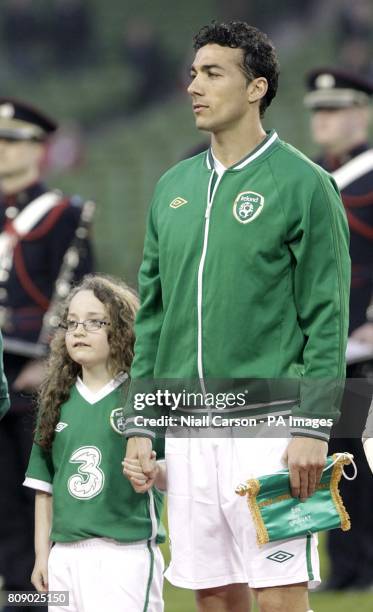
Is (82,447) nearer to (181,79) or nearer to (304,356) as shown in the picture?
(304,356)

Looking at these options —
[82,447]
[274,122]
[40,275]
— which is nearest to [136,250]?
[274,122]

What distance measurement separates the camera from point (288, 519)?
12.7 feet

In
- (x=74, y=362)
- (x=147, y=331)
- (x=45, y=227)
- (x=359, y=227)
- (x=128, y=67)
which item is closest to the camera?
(x=147, y=331)

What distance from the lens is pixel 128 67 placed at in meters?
17.6

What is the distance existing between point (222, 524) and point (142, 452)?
0.92 feet

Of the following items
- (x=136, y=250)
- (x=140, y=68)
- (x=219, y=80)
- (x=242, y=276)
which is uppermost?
(x=140, y=68)

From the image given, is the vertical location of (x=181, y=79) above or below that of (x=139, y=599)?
above

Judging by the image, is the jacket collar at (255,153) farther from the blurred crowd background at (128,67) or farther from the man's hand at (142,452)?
the blurred crowd background at (128,67)

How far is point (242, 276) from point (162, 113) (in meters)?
13.4

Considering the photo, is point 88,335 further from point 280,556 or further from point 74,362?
point 280,556

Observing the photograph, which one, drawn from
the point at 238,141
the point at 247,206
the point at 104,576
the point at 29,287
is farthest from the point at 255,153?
the point at 29,287

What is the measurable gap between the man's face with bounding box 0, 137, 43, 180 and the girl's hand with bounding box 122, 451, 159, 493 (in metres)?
2.98

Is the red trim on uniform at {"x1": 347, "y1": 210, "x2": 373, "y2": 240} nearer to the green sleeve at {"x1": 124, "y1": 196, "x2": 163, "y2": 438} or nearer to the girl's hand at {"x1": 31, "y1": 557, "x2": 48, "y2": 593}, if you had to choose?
the green sleeve at {"x1": 124, "y1": 196, "x2": 163, "y2": 438}

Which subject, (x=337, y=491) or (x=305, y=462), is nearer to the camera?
(x=305, y=462)
